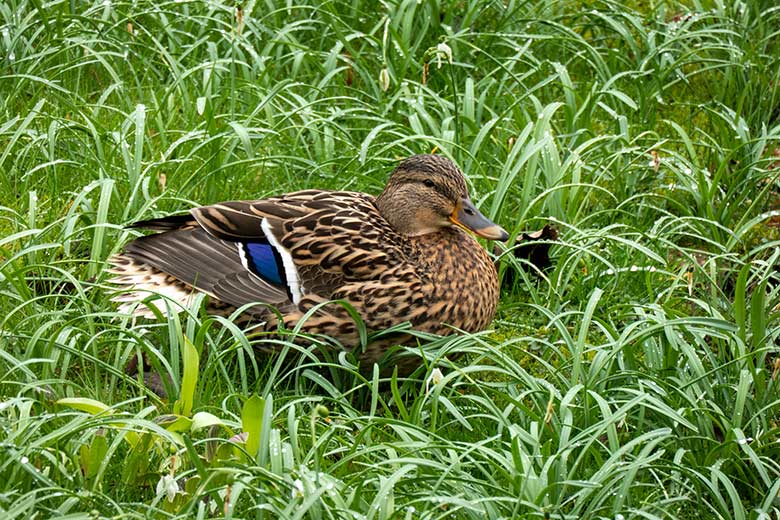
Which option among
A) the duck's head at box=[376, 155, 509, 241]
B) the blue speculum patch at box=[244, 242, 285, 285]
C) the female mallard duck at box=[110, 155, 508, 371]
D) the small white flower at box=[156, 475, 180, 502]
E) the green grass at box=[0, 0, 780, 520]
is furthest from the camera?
the duck's head at box=[376, 155, 509, 241]

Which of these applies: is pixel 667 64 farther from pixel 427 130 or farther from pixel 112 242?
pixel 112 242

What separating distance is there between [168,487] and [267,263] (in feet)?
4.97

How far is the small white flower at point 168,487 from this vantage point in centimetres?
306

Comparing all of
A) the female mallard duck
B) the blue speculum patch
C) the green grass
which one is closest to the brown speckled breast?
the female mallard duck

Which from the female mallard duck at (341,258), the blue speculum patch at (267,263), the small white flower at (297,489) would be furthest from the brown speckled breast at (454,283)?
the small white flower at (297,489)

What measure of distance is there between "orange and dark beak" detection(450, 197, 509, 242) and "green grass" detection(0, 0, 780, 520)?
0.23 m

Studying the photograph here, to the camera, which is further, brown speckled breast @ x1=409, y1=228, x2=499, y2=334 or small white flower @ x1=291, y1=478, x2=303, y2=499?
brown speckled breast @ x1=409, y1=228, x2=499, y2=334

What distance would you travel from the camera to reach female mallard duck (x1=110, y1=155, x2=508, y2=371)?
4363 millimetres

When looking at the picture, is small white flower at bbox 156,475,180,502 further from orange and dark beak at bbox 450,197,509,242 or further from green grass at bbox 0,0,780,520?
orange and dark beak at bbox 450,197,509,242

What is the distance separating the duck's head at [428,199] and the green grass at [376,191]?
0.26 metres

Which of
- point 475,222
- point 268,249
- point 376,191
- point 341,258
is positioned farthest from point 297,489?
point 376,191

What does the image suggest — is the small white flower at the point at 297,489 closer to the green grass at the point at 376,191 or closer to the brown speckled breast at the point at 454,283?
Result: the green grass at the point at 376,191

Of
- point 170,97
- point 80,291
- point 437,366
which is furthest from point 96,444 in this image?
point 170,97

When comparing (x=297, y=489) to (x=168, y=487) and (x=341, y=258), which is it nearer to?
(x=168, y=487)
